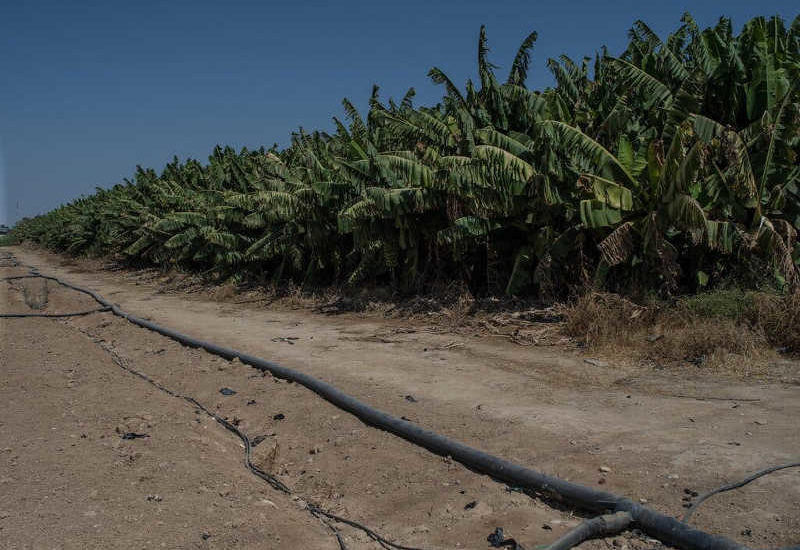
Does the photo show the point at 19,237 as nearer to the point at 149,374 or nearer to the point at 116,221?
the point at 116,221

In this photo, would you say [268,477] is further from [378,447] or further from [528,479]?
[528,479]

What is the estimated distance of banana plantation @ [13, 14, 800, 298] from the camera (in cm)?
954

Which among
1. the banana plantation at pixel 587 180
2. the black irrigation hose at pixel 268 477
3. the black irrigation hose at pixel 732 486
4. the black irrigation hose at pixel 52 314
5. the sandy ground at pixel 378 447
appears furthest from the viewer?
the black irrigation hose at pixel 52 314

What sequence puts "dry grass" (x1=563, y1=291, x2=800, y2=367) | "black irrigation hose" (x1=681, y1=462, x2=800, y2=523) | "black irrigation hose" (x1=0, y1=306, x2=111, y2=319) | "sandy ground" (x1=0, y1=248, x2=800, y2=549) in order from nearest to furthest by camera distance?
1. "black irrigation hose" (x1=681, y1=462, x2=800, y2=523)
2. "sandy ground" (x1=0, y1=248, x2=800, y2=549)
3. "dry grass" (x1=563, y1=291, x2=800, y2=367)
4. "black irrigation hose" (x1=0, y1=306, x2=111, y2=319)

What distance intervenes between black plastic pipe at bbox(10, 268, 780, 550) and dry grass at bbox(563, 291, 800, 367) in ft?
13.0

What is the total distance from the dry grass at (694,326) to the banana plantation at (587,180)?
0.61 m

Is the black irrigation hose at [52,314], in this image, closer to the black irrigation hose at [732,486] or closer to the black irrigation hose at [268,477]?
the black irrigation hose at [268,477]

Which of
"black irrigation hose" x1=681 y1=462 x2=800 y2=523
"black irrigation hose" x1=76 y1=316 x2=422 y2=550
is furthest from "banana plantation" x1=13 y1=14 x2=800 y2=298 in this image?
"black irrigation hose" x1=76 y1=316 x2=422 y2=550

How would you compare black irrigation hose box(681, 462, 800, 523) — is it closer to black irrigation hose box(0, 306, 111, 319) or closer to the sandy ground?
the sandy ground

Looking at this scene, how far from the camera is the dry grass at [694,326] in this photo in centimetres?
817

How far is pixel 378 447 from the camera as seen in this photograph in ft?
20.4

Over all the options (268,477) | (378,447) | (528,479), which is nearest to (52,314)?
(268,477)

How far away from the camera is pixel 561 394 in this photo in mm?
7527

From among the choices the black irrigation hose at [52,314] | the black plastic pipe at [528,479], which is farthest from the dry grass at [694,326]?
the black irrigation hose at [52,314]
